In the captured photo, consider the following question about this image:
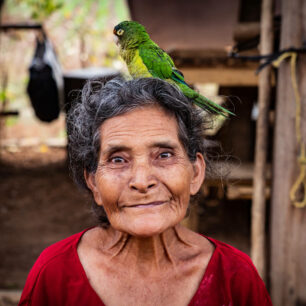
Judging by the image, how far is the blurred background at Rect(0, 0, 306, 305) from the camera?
111 inches

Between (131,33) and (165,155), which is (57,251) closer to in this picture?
(165,155)

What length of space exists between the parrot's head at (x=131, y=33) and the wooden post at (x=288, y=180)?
4.29 feet

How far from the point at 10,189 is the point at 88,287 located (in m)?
6.72

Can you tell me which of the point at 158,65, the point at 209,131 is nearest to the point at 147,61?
the point at 158,65

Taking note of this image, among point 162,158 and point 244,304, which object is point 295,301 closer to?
point 244,304

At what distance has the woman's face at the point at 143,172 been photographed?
1562mm

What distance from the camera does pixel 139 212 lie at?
1.56m

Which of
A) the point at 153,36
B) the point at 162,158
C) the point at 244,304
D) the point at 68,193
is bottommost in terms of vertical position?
the point at 68,193

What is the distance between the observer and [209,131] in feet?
16.2

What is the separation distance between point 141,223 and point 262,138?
176cm

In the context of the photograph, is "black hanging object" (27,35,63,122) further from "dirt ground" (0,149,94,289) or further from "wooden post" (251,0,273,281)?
"wooden post" (251,0,273,281)

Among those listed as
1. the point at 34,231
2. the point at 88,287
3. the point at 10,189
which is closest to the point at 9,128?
the point at 10,189

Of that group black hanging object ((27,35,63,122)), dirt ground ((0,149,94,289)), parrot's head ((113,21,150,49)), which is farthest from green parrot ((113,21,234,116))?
black hanging object ((27,35,63,122))

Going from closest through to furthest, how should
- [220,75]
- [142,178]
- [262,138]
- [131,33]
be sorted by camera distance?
[142,178] → [131,33] → [262,138] → [220,75]
